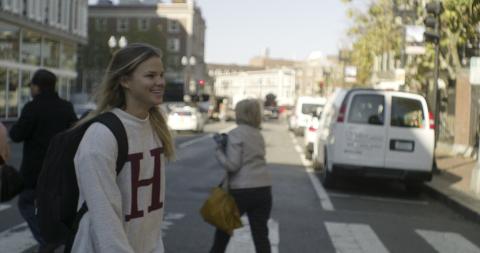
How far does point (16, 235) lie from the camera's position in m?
7.74

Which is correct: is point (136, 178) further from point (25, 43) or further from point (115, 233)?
point (25, 43)

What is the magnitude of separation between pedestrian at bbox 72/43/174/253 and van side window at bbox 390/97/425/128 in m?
10.5

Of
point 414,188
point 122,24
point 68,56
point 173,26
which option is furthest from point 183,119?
point 122,24

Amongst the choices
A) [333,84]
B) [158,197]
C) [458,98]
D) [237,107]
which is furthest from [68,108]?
[333,84]

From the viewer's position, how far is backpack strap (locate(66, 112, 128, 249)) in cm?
282

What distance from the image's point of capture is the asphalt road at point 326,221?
7934 mm

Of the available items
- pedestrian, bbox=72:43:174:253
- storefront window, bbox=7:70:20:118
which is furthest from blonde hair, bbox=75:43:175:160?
storefront window, bbox=7:70:20:118

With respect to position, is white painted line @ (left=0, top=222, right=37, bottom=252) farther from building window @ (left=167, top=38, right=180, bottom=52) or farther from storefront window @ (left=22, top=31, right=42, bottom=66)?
building window @ (left=167, top=38, right=180, bottom=52)

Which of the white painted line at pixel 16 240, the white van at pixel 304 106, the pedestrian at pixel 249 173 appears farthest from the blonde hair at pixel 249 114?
the white van at pixel 304 106

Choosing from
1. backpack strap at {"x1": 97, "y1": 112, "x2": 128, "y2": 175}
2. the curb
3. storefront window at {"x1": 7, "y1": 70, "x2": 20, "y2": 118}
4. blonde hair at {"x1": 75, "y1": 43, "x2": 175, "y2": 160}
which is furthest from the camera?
storefront window at {"x1": 7, "y1": 70, "x2": 20, "y2": 118}

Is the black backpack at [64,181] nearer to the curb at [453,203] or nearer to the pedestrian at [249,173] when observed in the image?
the pedestrian at [249,173]

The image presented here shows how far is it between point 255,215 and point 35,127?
2.13 m

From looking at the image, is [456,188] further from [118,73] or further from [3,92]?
[3,92]

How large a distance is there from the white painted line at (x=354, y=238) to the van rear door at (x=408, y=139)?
12.6 feet
